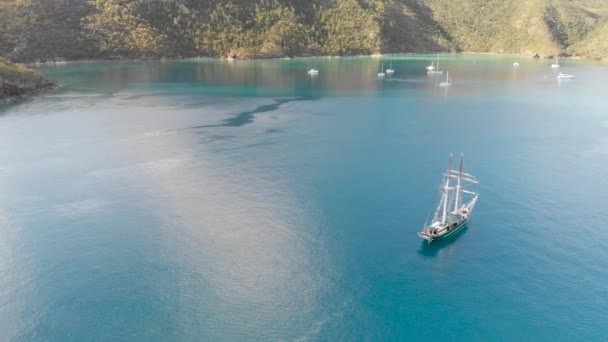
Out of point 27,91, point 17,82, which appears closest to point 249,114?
point 27,91

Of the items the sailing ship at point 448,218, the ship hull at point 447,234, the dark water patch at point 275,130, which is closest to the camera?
the ship hull at point 447,234

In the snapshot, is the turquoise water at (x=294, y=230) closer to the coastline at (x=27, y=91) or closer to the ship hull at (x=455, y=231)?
the ship hull at (x=455, y=231)

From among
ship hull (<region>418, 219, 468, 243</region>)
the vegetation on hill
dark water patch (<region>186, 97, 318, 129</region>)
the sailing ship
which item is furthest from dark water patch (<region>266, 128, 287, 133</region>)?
the vegetation on hill

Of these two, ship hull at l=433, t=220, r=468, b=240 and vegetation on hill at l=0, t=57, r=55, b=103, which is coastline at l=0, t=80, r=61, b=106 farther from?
ship hull at l=433, t=220, r=468, b=240

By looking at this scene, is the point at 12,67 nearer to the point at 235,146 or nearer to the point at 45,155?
the point at 45,155

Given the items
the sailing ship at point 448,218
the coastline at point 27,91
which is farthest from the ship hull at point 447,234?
the coastline at point 27,91
